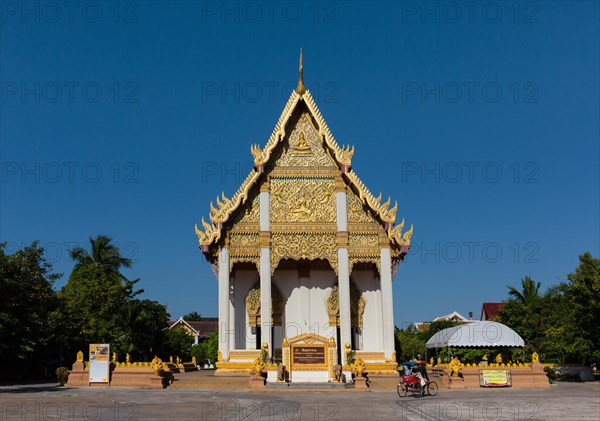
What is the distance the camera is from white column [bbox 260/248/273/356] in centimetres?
2406

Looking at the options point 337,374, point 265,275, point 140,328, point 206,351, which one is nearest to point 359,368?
point 337,374

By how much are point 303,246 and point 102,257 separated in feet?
70.2

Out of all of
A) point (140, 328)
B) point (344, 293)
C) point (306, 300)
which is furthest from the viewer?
point (140, 328)

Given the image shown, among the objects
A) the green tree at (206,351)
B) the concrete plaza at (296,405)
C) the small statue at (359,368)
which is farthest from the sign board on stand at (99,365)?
the green tree at (206,351)

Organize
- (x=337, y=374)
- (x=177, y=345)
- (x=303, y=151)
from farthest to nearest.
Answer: (x=177, y=345) → (x=303, y=151) → (x=337, y=374)

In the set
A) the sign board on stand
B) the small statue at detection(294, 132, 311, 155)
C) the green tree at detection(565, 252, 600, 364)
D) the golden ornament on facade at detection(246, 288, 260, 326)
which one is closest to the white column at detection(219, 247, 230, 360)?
the golden ornament on facade at detection(246, 288, 260, 326)

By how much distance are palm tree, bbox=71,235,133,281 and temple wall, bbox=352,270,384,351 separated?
2027 cm

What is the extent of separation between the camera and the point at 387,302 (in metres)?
24.9

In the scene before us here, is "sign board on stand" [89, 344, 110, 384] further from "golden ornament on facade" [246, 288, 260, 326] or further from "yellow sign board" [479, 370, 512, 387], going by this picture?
"yellow sign board" [479, 370, 512, 387]

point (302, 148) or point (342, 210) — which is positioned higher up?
point (302, 148)

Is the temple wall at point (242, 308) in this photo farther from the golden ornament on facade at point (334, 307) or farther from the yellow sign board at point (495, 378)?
the yellow sign board at point (495, 378)

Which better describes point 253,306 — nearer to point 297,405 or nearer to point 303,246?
point 303,246

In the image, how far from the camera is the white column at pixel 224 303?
24.2 m

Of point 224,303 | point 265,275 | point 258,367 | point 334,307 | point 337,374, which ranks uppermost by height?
point 265,275
